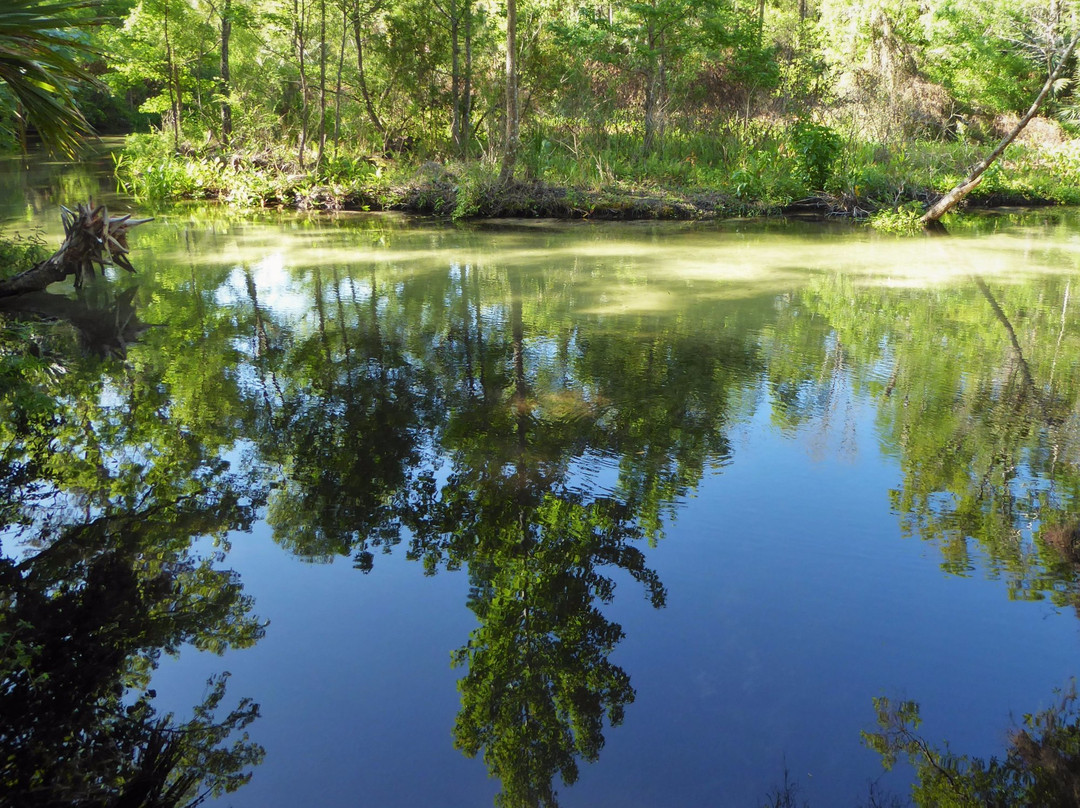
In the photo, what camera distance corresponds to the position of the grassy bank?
58.6 feet

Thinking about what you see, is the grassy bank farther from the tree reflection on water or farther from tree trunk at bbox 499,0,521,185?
the tree reflection on water

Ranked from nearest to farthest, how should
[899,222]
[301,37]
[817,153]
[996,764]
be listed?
[996,764]
[899,222]
[817,153]
[301,37]

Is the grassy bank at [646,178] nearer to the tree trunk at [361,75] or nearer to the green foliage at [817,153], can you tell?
the green foliage at [817,153]

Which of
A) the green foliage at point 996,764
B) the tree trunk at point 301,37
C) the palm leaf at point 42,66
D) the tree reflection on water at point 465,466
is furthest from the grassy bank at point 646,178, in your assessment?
the green foliage at point 996,764

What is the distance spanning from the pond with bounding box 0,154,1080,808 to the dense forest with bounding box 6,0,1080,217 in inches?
355

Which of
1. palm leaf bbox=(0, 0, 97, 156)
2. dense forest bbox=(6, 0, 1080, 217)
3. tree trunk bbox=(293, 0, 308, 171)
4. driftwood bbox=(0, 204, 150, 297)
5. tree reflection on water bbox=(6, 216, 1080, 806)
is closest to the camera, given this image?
tree reflection on water bbox=(6, 216, 1080, 806)

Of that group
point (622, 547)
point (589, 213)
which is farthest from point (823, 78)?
point (622, 547)

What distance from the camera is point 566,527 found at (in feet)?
15.6

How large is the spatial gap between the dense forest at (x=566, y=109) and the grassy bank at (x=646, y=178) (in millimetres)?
52

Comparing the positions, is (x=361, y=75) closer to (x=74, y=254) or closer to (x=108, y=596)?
(x=74, y=254)

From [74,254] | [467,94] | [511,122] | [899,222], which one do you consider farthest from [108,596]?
[467,94]

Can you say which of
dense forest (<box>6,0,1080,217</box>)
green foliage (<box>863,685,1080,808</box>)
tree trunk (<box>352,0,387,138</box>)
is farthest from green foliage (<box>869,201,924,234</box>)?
green foliage (<box>863,685,1080,808</box>)

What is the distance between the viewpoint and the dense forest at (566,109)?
18.2 meters

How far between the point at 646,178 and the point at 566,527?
15403 mm
